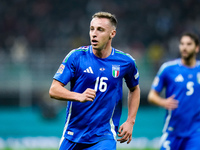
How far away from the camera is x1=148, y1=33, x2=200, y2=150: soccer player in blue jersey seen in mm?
6430

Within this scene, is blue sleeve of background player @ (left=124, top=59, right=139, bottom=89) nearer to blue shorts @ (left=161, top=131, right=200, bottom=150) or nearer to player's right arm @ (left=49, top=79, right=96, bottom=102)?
player's right arm @ (left=49, top=79, right=96, bottom=102)

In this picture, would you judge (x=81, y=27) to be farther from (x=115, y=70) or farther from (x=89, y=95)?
(x=89, y=95)

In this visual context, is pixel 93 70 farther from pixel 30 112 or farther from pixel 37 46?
pixel 37 46

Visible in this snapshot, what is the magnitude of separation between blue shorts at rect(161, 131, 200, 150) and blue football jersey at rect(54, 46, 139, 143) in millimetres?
1780

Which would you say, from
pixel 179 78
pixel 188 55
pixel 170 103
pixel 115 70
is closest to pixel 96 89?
pixel 115 70

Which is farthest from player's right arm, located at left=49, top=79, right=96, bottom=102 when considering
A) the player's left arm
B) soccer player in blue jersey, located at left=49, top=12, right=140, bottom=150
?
the player's left arm

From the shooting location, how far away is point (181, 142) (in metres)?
6.43

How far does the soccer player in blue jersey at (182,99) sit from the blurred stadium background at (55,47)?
4502 millimetres

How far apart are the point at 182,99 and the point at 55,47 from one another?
1302 centimetres

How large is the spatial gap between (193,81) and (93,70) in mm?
2520

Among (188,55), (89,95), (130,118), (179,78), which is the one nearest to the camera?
(89,95)

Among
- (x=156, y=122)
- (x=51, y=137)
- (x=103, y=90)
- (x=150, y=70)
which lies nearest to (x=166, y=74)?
(x=103, y=90)

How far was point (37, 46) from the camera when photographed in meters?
19.2

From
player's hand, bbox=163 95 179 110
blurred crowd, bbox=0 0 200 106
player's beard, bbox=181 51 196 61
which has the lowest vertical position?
player's hand, bbox=163 95 179 110
